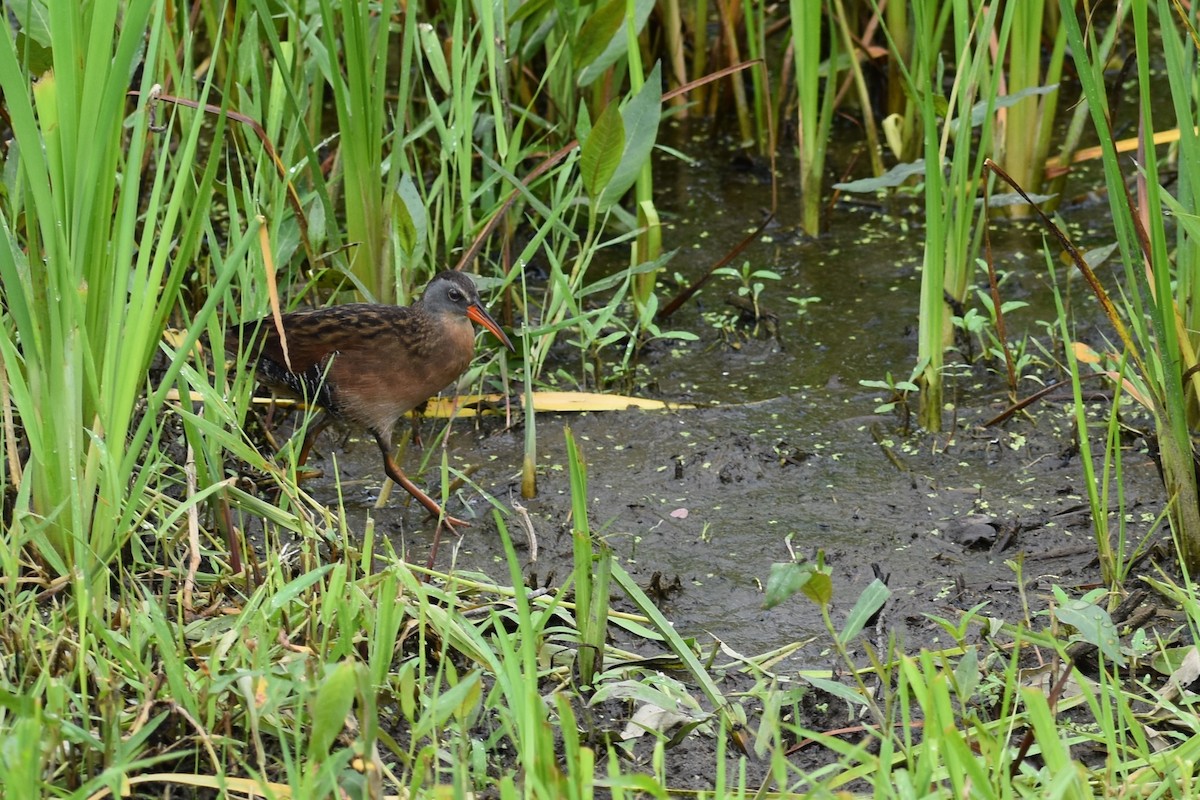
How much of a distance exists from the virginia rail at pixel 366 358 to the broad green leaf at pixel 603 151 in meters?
0.52

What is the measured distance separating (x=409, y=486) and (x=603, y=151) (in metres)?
1.03

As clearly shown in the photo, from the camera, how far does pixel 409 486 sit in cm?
360

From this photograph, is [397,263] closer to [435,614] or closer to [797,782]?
[435,614]

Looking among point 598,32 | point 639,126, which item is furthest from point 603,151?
point 598,32

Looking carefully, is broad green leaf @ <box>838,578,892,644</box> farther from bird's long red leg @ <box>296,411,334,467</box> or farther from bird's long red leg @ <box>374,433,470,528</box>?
bird's long red leg @ <box>296,411,334,467</box>

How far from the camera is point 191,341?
2582mm

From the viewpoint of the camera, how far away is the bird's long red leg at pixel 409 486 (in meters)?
3.54

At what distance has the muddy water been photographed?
10.7ft

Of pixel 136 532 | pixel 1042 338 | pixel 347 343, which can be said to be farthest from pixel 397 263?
pixel 1042 338

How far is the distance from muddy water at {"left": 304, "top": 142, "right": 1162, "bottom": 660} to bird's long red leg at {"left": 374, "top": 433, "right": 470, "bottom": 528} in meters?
0.05

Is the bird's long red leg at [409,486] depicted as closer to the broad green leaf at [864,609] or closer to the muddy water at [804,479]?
the muddy water at [804,479]

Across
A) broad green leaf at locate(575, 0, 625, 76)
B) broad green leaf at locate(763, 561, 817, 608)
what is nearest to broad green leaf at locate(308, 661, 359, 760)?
broad green leaf at locate(763, 561, 817, 608)

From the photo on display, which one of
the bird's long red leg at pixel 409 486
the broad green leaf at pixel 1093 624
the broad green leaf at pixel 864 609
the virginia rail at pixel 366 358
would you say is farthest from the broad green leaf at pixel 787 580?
the virginia rail at pixel 366 358

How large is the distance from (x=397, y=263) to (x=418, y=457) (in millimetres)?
551
